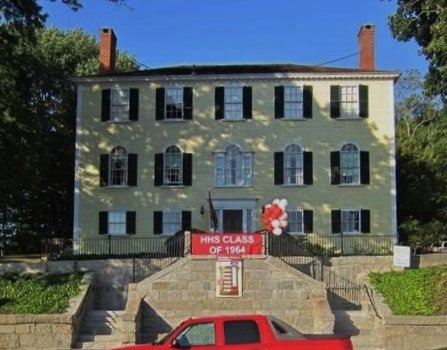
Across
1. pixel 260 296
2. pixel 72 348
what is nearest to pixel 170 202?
pixel 260 296

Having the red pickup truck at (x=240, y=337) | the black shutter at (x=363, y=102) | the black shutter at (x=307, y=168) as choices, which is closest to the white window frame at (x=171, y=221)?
the black shutter at (x=307, y=168)

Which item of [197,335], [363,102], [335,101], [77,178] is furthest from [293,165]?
[197,335]

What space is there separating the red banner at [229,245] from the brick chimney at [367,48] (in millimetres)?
16293

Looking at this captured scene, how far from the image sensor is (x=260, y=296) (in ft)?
79.8

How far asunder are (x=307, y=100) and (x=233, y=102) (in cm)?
367

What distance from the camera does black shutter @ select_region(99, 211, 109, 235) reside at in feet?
119

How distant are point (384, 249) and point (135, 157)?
12938 millimetres

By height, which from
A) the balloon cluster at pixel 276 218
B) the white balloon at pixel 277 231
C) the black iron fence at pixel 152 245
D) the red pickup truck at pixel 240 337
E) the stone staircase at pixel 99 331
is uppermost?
the balloon cluster at pixel 276 218

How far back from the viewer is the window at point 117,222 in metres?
36.2

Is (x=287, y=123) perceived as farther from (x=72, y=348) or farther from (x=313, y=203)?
(x=72, y=348)

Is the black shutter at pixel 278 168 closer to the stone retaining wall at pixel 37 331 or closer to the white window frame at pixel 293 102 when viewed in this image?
the white window frame at pixel 293 102

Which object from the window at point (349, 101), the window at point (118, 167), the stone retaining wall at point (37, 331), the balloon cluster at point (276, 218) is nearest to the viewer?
the stone retaining wall at point (37, 331)

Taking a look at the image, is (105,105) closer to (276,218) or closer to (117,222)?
(117,222)

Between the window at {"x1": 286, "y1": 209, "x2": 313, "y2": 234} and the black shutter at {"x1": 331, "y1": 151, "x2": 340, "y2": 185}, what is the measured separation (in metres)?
1.92
